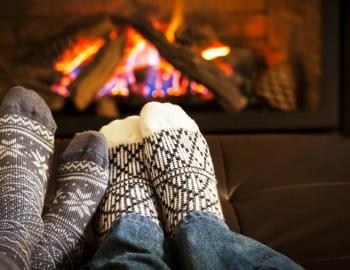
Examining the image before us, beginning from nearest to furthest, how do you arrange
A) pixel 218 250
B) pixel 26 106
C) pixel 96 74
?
1. pixel 218 250
2. pixel 26 106
3. pixel 96 74

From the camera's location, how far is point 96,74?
160 centimetres

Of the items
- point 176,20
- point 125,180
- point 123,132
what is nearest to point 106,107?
point 176,20

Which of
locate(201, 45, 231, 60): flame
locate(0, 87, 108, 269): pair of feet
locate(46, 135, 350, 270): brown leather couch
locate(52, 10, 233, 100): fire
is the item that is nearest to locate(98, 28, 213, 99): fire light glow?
locate(52, 10, 233, 100): fire

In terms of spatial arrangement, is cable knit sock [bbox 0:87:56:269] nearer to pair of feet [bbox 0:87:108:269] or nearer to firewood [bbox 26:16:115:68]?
pair of feet [bbox 0:87:108:269]

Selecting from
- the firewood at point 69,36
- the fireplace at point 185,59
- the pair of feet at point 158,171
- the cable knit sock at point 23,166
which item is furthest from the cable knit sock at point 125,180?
the firewood at point 69,36

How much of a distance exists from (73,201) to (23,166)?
0.11m

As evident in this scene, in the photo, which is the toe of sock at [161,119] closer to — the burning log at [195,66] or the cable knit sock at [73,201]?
the cable knit sock at [73,201]

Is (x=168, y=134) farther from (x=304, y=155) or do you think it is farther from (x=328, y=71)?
(x=328, y=71)

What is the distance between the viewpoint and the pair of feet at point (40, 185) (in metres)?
0.73

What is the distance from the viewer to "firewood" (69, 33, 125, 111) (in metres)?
1.59

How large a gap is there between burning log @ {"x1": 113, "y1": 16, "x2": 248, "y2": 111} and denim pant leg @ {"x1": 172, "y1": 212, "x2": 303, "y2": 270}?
0.89 m

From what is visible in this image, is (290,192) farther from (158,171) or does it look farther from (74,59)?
(74,59)

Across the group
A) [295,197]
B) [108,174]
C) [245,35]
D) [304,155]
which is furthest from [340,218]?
[245,35]

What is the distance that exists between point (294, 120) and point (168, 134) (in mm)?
748
